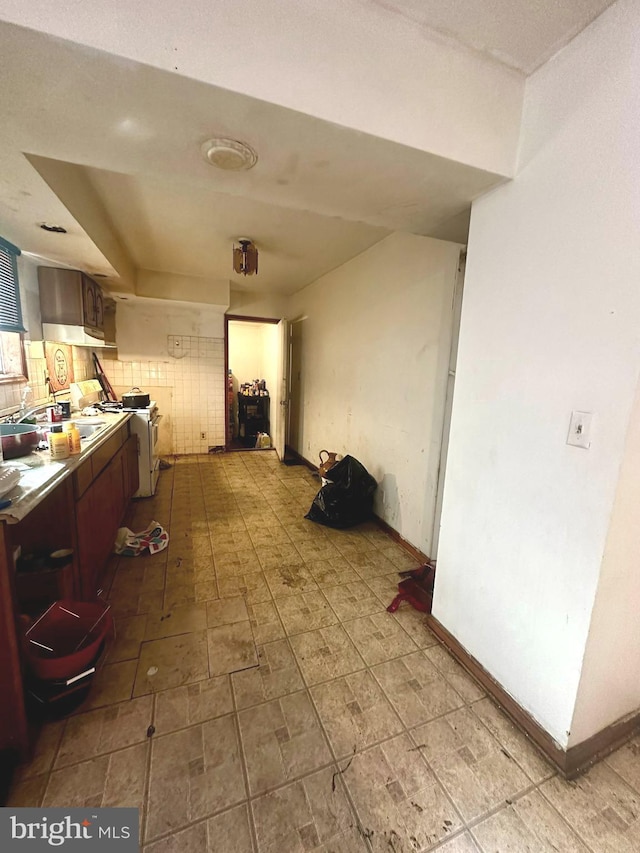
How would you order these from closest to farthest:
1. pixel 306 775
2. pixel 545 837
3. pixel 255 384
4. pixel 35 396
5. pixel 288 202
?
pixel 545 837 → pixel 306 775 → pixel 288 202 → pixel 35 396 → pixel 255 384

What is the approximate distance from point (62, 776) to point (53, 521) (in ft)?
2.99

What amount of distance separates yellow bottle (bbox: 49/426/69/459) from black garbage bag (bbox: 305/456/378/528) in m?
1.82

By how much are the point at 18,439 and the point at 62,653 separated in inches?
39.9

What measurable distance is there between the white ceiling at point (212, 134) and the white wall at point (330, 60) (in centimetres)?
3

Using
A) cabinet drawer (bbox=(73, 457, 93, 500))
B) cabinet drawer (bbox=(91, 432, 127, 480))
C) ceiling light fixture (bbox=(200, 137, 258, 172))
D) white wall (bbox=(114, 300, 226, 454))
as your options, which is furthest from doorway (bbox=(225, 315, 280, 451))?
ceiling light fixture (bbox=(200, 137, 258, 172))

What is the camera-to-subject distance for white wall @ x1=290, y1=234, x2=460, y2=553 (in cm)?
222

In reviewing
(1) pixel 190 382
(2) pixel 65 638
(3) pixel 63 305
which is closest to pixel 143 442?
(3) pixel 63 305

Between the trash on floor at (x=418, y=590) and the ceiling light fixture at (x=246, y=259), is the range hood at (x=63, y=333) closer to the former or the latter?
the ceiling light fixture at (x=246, y=259)

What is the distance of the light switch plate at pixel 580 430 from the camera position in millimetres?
1045

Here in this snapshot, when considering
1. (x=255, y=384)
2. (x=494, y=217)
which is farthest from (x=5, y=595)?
(x=255, y=384)

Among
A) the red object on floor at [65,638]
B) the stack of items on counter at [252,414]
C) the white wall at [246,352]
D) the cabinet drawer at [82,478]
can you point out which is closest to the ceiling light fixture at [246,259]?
the cabinet drawer at [82,478]

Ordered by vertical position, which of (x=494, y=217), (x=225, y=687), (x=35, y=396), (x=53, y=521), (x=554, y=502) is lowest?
(x=225, y=687)

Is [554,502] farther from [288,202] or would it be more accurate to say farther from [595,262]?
[288,202]

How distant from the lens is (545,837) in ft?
3.20
